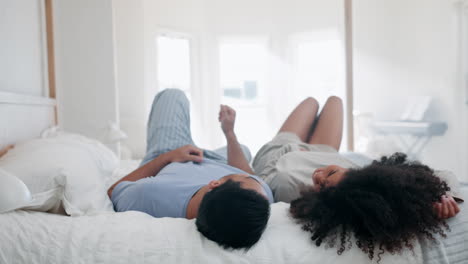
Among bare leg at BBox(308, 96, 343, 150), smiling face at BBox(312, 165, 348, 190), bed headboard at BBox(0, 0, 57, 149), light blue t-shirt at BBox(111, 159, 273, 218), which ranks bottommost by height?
light blue t-shirt at BBox(111, 159, 273, 218)

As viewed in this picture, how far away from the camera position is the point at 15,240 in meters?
0.90

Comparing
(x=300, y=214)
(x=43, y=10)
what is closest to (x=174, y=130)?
(x=300, y=214)

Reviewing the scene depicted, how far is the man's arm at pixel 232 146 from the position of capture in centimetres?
174

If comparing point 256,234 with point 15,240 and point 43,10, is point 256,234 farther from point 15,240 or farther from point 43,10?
point 43,10

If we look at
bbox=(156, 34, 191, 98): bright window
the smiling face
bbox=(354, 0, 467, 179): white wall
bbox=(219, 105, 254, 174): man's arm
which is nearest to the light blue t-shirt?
the smiling face

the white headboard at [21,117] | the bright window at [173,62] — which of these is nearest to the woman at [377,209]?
the white headboard at [21,117]

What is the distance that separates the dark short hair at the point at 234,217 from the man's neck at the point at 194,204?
0.58ft

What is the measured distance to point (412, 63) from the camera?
3465 mm

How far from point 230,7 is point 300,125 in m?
3.93

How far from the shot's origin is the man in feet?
2.84

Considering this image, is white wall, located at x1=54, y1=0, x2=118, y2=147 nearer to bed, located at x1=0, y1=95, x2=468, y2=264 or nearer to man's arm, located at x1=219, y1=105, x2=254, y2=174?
man's arm, located at x1=219, y1=105, x2=254, y2=174

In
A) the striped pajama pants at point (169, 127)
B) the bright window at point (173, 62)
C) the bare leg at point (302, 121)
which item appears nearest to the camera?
the striped pajama pants at point (169, 127)

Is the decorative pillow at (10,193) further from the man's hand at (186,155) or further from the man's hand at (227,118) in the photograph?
the man's hand at (227,118)

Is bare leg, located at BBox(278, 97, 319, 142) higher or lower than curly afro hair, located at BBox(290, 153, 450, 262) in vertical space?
higher
